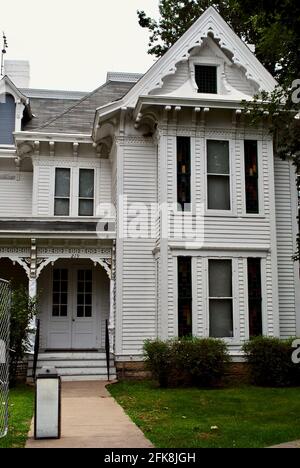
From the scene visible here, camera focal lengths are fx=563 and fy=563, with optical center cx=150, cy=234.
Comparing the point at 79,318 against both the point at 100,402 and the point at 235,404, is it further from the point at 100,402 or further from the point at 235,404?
the point at 235,404

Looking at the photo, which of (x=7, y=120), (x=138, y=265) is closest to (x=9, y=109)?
(x=7, y=120)

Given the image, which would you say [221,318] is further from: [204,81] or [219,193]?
[204,81]

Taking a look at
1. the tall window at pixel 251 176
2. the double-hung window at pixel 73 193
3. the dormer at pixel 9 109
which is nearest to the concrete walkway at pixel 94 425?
the tall window at pixel 251 176

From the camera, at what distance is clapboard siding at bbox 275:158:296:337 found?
1598 centimetres

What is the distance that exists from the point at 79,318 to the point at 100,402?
20.7 feet

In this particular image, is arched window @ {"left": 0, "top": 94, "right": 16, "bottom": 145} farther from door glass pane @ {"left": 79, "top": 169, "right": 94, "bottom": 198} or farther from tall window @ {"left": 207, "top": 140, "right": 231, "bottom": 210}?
tall window @ {"left": 207, "top": 140, "right": 231, "bottom": 210}

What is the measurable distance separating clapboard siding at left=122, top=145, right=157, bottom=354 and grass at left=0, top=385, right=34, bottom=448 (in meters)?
3.29

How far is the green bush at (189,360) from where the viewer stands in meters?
13.6

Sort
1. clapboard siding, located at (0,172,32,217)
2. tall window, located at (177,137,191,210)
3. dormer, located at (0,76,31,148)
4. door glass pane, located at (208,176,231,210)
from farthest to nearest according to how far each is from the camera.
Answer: dormer, located at (0,76,31,148)
clapboard siding, located at (0,172,32,217)
door glass pane, located at (208,176,231,210)
tall window, located at (177,137,191,210)

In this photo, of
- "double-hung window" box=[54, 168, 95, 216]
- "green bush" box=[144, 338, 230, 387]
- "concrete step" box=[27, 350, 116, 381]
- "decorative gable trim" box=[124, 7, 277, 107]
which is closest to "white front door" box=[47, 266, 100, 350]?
"concrete step" box=[27, 350, 116, 381]

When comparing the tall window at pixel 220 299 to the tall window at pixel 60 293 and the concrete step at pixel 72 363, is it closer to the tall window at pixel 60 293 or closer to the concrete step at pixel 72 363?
the concrete step at pixel 72 363

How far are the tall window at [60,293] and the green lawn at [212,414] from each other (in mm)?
4069
